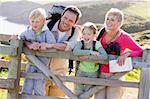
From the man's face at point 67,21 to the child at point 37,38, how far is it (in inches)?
12.9

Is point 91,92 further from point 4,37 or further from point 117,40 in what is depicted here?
point 4,37

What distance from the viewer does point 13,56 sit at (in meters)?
6.86

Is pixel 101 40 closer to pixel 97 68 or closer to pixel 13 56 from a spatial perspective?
pixel 97 68

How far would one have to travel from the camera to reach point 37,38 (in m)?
6.69

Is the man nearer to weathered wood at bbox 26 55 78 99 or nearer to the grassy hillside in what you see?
weathered wood at bbox 26 55 78 99

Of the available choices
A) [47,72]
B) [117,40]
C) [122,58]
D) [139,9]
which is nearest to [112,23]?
[117,40]

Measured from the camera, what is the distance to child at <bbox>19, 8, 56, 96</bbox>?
21.6 feet

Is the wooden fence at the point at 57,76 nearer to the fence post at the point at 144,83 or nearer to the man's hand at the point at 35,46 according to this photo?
the fence post at the point at 144,83

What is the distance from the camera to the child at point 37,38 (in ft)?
21.6

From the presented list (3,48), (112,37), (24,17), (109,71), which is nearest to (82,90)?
(109,71)

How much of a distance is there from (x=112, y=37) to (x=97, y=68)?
23.3 inches

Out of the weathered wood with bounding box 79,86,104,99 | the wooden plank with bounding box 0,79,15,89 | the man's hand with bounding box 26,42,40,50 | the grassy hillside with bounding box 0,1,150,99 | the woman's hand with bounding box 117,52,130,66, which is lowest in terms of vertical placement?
the weathered wood with bounding box 79,86,104,99

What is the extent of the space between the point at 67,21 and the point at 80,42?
0.51 metres

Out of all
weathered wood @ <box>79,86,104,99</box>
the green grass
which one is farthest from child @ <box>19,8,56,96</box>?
the green grass
